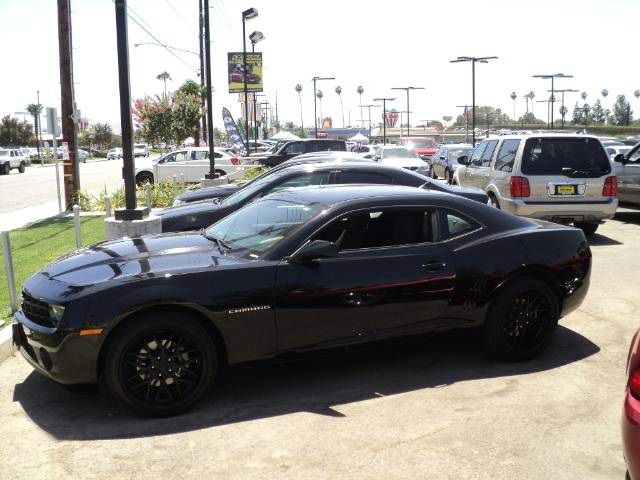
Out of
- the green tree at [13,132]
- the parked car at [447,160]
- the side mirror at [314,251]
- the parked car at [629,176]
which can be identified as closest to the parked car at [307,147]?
the parked car at [447,160]

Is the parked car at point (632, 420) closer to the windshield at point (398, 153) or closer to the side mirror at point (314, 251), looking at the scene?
the side mirror at point (314, 251)

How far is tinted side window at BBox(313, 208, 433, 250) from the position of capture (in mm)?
4961

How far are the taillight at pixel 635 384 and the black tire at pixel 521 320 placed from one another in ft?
8.07

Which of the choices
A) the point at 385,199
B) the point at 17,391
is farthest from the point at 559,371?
the point at 17,391

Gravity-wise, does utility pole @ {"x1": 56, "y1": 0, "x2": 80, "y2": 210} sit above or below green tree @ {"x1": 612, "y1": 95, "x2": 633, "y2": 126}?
below

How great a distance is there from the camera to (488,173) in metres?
12.2

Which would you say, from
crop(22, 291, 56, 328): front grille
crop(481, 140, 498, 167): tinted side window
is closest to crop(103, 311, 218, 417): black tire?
crop(22, 291, 56, 328): front grille

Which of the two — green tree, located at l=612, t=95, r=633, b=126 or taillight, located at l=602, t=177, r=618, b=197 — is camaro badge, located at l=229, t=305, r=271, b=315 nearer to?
taillight, located at l=602, t=177, r=618, b=197

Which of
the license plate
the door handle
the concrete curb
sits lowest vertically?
the concrete curb

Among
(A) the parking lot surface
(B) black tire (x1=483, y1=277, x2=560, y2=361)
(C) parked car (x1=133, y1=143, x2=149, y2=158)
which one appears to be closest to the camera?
(A) the parking lot surface

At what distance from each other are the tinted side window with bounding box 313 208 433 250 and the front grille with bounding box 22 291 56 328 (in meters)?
1.90

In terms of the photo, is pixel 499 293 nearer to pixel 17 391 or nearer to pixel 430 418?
pixel 430 418

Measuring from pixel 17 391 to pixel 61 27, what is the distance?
574 inches

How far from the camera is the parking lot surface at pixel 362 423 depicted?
3.71 m
